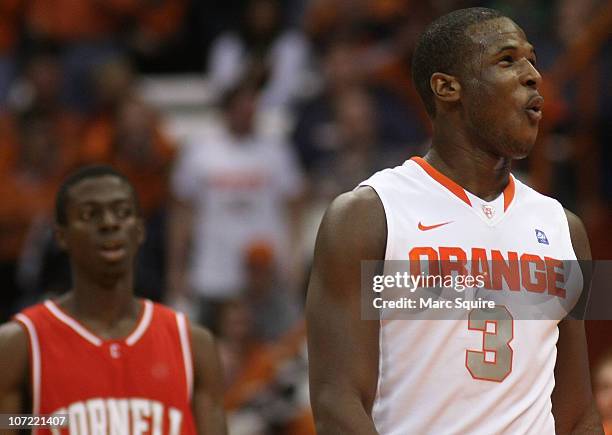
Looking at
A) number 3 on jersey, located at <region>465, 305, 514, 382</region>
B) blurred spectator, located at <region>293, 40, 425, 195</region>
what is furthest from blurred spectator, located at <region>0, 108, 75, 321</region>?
number 3 on jersey, located at <region>465, 305, 514, 382</region>

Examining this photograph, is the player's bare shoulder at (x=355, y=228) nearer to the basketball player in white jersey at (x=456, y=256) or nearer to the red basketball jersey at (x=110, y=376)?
the basketball player in white jersey at (x=456, y=256)

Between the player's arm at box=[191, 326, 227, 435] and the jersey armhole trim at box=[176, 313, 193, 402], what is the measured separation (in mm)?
19

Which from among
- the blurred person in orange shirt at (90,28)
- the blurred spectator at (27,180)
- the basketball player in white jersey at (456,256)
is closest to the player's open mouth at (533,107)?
the basketball player in white jersey at (456,256)

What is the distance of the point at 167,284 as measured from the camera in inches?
374

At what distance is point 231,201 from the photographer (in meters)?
9.43

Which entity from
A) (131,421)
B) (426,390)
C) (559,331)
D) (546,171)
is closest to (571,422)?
(559,331)

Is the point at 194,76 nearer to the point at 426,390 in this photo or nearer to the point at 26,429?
the point at 26,429

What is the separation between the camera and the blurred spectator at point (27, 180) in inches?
385

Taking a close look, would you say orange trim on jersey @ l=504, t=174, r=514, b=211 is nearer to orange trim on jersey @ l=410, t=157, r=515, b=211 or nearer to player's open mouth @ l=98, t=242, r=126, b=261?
orange trim on jersey @ l=410, t=157, r=515, b=211

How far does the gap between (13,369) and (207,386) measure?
2.49 feet

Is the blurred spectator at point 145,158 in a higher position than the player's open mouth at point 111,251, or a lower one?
higher

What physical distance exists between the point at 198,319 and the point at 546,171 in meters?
2.67

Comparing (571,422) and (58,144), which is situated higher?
(58,144)

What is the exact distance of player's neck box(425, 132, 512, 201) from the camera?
391cm
